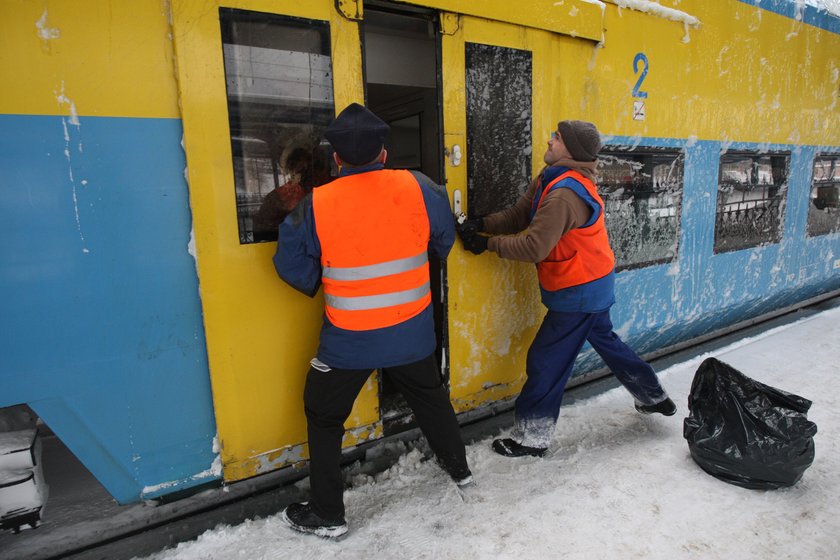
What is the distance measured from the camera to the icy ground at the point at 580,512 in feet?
6.31

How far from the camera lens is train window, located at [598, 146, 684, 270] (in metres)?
3.20

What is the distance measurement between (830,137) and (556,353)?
4.48m

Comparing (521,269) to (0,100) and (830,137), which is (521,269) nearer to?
(0,100)

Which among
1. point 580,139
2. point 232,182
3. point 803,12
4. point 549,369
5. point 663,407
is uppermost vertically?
point 803,12

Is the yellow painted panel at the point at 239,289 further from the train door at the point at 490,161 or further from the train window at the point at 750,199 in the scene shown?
the train window at the point at 750,199

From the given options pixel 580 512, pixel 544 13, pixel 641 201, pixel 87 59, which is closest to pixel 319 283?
pixel 87 59

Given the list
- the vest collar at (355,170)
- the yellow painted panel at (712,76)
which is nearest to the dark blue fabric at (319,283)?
the vest collar at (355,170)

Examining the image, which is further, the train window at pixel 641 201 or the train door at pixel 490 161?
the train window at pixel 641 201

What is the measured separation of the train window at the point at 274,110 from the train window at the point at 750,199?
332 centimetres

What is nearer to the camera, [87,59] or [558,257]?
[87,59]

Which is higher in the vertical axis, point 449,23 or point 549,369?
point 449,23

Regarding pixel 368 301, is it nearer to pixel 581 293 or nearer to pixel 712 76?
pixel 581 293

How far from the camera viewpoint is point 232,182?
194 centimetres

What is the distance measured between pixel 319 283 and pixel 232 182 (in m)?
0.52
